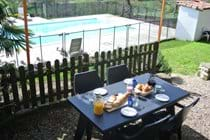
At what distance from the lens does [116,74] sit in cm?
452

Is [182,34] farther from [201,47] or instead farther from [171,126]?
[171,126]

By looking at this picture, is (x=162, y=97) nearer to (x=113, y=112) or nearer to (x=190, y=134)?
(x=113, y=112)

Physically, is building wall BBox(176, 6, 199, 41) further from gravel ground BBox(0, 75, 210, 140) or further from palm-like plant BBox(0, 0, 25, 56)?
palm-like plant BBox(0, 0, 25, 56)

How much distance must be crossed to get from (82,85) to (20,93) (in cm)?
144

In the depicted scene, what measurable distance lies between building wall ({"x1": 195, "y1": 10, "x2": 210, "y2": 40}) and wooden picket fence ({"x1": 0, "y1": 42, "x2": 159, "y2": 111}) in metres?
7.32

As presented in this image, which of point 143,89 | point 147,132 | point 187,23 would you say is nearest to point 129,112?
point 147,132

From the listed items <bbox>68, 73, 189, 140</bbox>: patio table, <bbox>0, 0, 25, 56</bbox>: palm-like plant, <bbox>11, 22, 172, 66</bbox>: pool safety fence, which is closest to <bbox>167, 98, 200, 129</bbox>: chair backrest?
<bbox>68, 73, 189, 140</bbox>: patio table

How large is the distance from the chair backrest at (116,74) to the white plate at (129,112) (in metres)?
1.18

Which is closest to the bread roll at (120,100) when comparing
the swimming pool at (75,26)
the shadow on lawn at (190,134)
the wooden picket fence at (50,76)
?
the shadow on lawn at (190,134)

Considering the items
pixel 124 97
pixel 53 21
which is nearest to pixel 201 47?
pixel 124 97

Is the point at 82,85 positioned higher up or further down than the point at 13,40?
further down

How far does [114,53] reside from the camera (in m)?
5.46


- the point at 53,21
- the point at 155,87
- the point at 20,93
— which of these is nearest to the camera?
the point at 155,87

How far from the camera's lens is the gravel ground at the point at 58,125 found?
4117 mm
